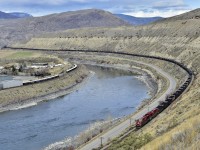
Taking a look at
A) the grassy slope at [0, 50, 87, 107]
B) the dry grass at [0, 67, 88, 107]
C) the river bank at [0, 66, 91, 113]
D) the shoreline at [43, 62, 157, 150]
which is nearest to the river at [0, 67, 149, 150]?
the shoreline at [43, 62, 157, 150]

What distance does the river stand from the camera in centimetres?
4822

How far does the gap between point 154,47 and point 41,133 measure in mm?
97314

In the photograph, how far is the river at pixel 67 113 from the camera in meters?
48.2

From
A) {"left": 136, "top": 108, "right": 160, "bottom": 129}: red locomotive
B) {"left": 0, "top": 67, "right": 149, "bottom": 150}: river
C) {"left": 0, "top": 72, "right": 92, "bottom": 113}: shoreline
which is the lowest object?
{"left": 0, "top": 72, "right": 92, "bottom": 113}: shoreline

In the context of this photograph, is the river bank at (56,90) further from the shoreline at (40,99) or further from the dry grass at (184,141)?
the dry grass at (184,141)

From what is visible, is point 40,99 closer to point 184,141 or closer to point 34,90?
point 34,90

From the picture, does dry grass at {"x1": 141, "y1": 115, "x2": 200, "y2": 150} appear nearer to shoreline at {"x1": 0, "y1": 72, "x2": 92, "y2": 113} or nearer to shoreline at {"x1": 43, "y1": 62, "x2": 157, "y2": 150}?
shoreline at {"x1": 43, "y1": 62, "x2": 157, "y2": 150}

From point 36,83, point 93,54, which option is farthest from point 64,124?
point 93,54

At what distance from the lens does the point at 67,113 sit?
62531 millimetres

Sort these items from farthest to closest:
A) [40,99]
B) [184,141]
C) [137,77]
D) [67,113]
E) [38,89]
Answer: [137,77] → [38,89] → [40,99] → [67,113] → [184,141]

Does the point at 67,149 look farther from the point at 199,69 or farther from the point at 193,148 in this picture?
the point at 199,69

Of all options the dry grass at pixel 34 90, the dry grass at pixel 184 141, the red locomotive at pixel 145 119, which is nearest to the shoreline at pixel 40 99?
the dry grass at pixel 34 90

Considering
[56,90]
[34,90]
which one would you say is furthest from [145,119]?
[56,90]

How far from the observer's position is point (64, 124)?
54.6 meters
